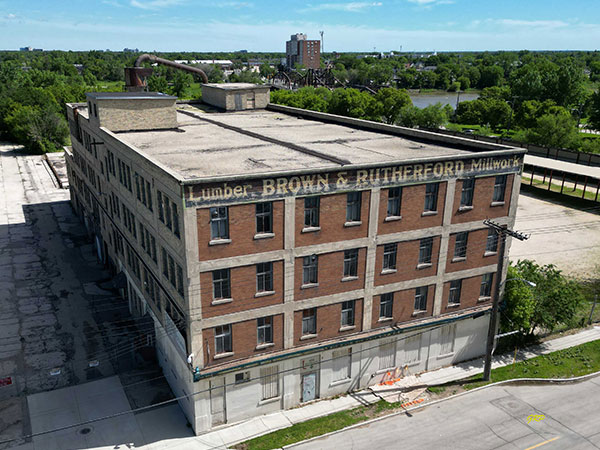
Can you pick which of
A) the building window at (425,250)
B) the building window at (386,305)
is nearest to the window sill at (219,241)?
the building window at (386,305)

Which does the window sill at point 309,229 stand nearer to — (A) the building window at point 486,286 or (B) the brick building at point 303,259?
(B) the brick building at point 303,259

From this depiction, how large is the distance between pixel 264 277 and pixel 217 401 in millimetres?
7329

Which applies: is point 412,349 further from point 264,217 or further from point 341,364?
point 264,217

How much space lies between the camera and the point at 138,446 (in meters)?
26.1

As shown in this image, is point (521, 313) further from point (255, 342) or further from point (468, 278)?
point (255, 342)

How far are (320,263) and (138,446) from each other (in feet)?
44.5

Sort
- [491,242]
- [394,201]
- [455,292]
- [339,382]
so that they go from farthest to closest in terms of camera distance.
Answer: [491,242], [455,292], [339,382], [394,201]

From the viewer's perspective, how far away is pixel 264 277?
26828 millimetres

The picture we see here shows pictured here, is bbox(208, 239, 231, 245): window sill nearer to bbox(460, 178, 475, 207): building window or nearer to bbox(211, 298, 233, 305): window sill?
bbox(211, 298, 233, 305): window sill

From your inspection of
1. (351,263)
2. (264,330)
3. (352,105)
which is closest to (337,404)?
(264,330)

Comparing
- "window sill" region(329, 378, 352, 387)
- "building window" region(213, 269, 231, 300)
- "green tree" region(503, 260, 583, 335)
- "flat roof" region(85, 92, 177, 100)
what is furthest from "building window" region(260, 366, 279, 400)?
"flat roof" region(85, 92, 177, 100)

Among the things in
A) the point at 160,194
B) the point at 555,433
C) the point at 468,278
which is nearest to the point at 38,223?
the point at 160,194

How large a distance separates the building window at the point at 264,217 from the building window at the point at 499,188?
15.1 meters

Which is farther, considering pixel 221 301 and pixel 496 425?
pixel 496 425
